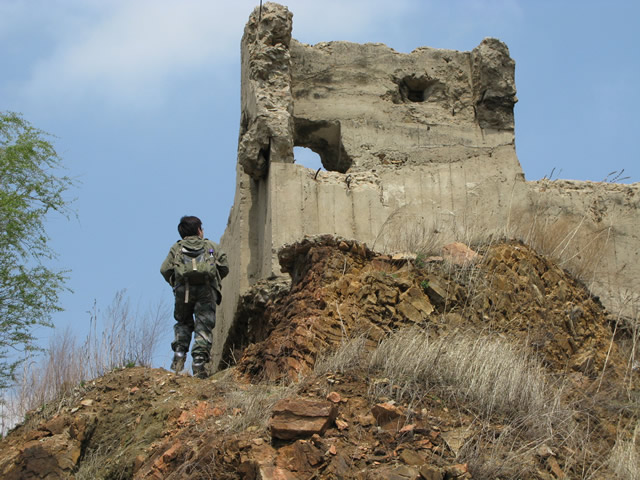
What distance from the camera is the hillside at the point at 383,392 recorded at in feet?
22.2

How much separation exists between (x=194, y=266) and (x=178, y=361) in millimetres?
927

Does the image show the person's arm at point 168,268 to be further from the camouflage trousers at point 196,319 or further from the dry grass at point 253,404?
the dry grass at point 253,404

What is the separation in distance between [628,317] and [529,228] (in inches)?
58.3

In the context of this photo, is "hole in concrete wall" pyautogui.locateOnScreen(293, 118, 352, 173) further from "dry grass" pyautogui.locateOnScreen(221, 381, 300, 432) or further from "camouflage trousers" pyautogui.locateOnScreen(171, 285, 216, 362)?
"dry grass" pyautogui.locateOnScreen(221, 381, 300, 432)

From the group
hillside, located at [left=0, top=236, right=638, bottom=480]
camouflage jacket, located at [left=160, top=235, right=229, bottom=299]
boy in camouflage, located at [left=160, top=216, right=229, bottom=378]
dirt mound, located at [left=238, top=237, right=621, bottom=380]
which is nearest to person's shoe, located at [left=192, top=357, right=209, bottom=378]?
boy in camouflage, located at [left=160, top=216, right=229, bottom=378]

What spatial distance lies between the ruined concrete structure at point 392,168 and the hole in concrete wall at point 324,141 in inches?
0.7

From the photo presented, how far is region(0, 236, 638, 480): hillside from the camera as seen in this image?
676 centimetres

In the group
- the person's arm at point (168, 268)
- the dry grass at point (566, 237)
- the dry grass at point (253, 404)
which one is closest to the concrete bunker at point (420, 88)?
the dry grass at point (566, 237)

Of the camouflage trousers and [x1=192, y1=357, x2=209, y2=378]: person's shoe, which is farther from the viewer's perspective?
the camouflage trousers

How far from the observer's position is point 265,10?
1261 cm

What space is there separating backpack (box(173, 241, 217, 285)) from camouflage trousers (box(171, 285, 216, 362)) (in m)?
0.10

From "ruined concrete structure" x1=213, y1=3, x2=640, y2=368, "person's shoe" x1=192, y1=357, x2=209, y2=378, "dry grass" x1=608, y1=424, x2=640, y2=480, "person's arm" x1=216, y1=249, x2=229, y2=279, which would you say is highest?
"ruined concrete structure" x1=213, y1=3, x2=640, y2=368

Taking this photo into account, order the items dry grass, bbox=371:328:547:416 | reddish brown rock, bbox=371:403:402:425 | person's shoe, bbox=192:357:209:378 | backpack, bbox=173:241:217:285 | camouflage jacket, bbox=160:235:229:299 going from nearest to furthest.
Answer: reddish brown rock, bbox=371:403:402:425 → dry grass, bbox=371:328:547:416 → person's shoe, bbox=192:357:209:378 → backpack, bbox=173:241:217:285 → camouflage jacket, bbox=160:235:229:299

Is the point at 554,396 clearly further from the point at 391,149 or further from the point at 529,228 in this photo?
the point at 391,149
